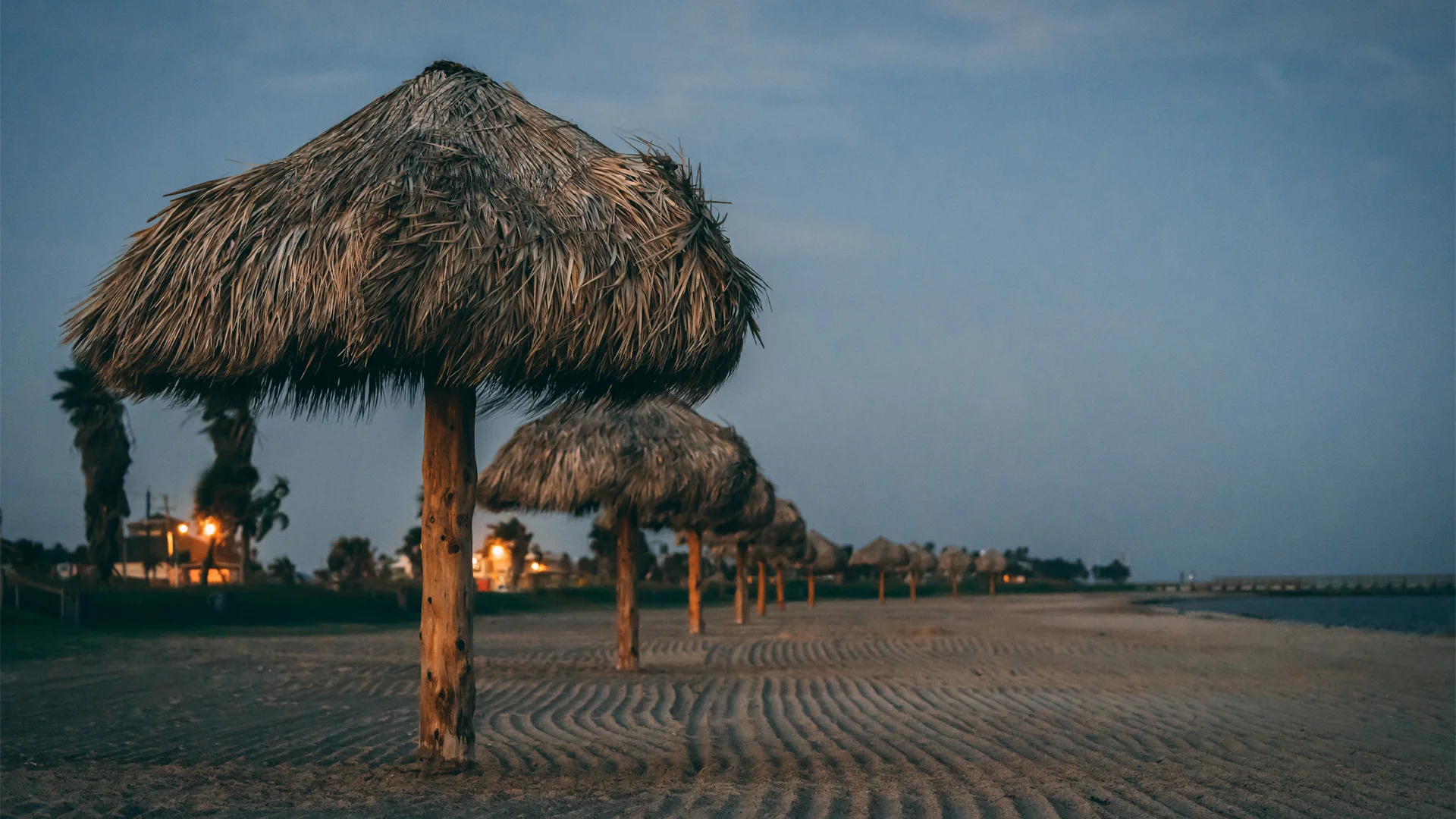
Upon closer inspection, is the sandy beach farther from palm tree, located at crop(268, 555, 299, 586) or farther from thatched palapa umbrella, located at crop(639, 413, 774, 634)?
palm tree, located at crop(268, 555, 299, 586)

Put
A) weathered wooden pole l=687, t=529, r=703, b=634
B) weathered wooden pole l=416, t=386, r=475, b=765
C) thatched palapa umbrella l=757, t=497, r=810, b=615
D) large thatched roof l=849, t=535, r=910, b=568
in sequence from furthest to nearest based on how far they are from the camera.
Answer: large thatched roof l=849, t=535, r=910, b=568 → thatched palapa umbrella l=757, t=497, r=810, b=615 → weathered wooden pole l=687, t=529, r=703, b=634 → weathered wooden pole l=416, t=386, r=475, b=765

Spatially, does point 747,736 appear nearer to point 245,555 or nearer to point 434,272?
point 434,272

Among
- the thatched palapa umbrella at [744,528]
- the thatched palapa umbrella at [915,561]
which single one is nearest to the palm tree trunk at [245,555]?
the thatched palapa umbrella at [744,528]

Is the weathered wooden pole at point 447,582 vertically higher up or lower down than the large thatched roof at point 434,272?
lower down

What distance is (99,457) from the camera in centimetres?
2839

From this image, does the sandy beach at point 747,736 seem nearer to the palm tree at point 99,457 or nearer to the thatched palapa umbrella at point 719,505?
the thatched palapa umbrella at point 719,505

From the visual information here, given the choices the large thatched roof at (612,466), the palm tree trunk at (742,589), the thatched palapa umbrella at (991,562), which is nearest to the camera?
the large thatched roof at (612,466)

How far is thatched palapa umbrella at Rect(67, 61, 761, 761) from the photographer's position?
5441mm

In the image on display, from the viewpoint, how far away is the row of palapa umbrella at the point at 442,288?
17.9ft

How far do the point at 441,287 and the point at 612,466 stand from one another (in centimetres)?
786

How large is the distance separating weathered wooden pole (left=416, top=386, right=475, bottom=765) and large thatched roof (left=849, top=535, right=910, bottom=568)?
136 feet

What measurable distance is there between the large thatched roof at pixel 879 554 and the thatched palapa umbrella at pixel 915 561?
1367mm

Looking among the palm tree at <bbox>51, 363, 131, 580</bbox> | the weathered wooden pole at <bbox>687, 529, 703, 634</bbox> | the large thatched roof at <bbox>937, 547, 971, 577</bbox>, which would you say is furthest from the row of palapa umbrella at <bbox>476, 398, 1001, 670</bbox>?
the large thatched roof at <bbox>937, 547, 971, 577</bbox>

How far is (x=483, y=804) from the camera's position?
5.19m
